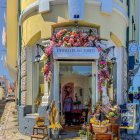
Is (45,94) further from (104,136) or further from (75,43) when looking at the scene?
(104,136)

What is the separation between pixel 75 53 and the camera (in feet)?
57.5

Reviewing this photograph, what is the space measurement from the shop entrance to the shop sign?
0.65m

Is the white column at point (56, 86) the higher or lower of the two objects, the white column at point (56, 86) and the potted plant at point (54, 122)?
the higher

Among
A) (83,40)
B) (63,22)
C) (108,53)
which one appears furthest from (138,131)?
(63,22)

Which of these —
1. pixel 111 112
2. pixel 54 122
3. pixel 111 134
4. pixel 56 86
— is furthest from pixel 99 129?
pixel 56 86

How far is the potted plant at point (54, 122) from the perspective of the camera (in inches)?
662

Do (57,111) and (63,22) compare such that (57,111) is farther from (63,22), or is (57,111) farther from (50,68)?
(63,22)

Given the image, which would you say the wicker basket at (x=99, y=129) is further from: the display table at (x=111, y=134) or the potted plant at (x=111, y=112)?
the potted plant at (x=111, y=112)

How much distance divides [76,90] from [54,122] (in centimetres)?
447

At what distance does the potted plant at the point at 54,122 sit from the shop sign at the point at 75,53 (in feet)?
7.64

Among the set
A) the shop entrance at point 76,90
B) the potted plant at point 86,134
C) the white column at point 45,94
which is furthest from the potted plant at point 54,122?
the potted plant at point 86,134

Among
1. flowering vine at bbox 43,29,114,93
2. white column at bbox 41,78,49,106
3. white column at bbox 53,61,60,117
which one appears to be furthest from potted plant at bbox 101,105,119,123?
white column at bbox 41,78,49,106

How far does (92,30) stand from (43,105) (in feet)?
14.5

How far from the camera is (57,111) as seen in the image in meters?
17.3
